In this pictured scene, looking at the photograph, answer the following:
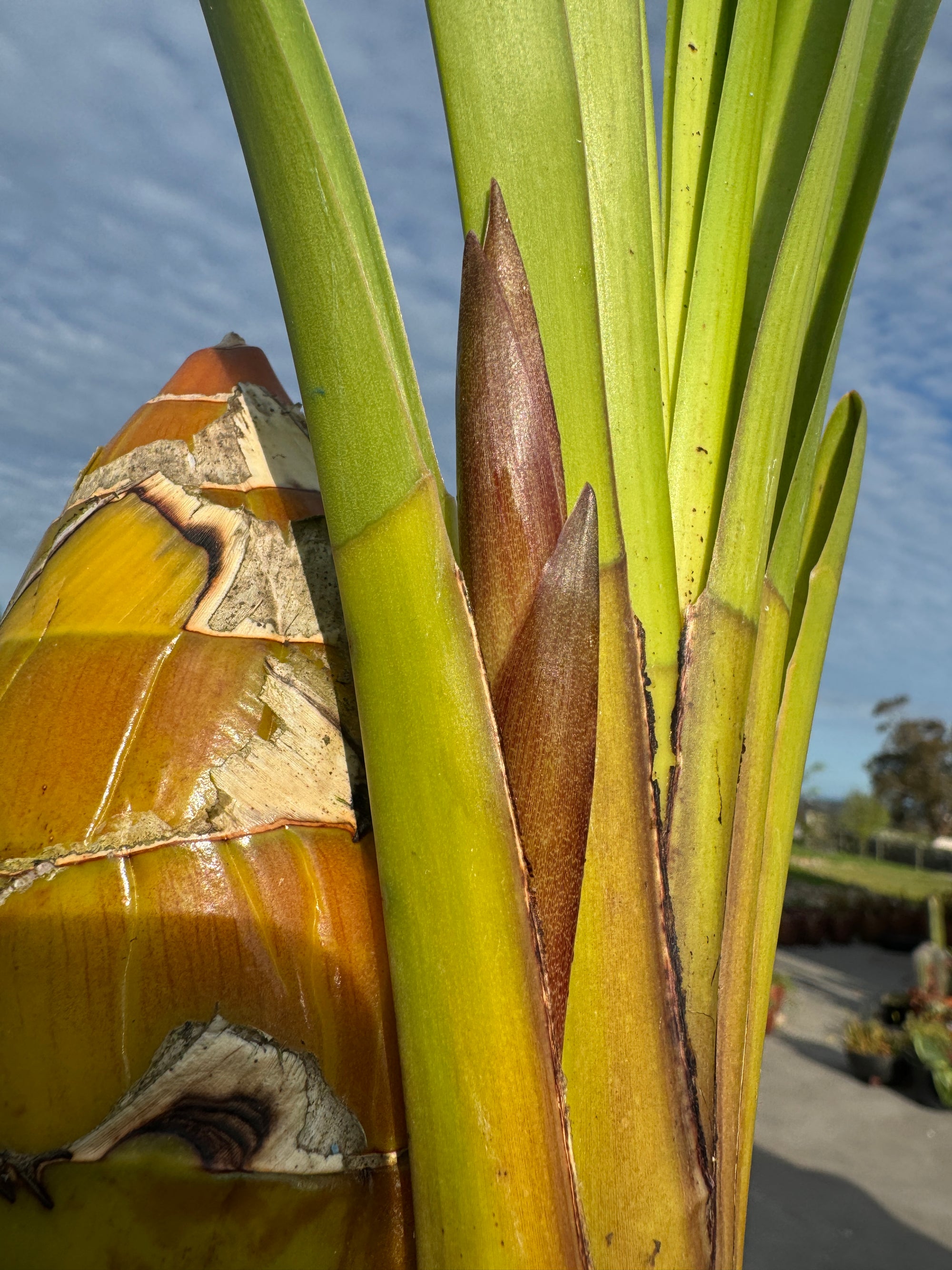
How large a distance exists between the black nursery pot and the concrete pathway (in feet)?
0.23

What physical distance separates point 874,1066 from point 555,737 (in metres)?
6.61

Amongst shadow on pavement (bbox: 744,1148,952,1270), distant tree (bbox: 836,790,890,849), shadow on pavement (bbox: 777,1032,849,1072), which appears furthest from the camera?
distant tree (bbox: 836,790,890,849)

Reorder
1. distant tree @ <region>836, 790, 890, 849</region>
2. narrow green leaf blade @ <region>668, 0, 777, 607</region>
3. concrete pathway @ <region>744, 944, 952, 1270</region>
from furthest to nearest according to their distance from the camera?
distant tree @ <region>836, 790, 890, 849</region>
concrete pathway @ <region>744, 944, 952, 1270</region>
narrow green leaf blade @ <region>668, 0, 777, 607</region>

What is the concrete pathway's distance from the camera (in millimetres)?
3920

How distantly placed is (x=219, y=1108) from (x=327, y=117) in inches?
16.4

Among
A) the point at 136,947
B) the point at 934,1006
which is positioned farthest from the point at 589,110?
the point at 934,1006

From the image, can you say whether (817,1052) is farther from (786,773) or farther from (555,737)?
(555,737)

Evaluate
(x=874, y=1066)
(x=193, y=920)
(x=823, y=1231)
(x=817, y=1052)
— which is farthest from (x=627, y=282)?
(x=817, y=1052)

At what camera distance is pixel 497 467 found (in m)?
0.37

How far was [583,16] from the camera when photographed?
1.32ft

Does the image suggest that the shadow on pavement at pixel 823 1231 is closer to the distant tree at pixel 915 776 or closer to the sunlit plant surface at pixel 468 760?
the sunlit plant surface at pixel 468 760

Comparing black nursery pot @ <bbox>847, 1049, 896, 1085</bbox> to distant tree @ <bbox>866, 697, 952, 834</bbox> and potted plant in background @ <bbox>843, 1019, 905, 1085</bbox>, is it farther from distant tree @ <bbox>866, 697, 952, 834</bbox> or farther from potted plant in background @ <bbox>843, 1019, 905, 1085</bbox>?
distant tree @ <bbox>866, 697, 952, 834</bbox>

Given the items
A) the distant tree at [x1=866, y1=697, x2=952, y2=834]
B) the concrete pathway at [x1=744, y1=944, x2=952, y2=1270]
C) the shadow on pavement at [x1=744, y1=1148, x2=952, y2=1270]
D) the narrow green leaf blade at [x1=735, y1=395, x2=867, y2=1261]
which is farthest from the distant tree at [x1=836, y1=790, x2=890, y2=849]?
the narrow green leaf blade at [x1=735, y1=395, x2=867, y2=1261]

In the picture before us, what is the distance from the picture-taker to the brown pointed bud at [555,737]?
13.4 inches
